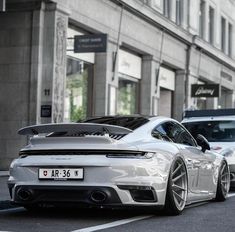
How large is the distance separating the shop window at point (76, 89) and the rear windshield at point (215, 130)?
746 centimetres

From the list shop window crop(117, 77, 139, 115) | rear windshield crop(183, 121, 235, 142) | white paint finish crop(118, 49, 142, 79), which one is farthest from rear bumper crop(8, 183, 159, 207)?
shop window crop(117, 77, 139, 115)

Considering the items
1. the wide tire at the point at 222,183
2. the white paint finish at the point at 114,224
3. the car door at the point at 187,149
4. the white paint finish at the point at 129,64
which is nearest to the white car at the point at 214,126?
the wide tire at the point at 222,183

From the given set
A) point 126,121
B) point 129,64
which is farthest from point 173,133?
point 129,64

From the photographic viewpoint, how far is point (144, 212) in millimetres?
7832

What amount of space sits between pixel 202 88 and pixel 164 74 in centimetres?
209

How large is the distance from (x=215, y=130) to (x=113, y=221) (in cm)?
650

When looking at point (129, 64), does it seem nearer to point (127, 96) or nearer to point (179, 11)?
point (127, 96)

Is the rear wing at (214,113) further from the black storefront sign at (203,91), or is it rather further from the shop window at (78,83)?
the black storefront sign at (203,91)

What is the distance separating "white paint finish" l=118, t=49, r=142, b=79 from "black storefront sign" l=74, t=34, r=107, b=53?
17.5 feet

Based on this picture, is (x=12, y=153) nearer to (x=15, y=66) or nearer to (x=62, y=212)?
(x=15, y=66)

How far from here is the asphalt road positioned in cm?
650

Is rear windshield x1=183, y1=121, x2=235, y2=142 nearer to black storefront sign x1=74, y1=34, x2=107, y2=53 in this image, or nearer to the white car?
the white car

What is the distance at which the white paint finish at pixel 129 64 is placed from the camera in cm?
2362

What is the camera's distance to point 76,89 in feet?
69.3
